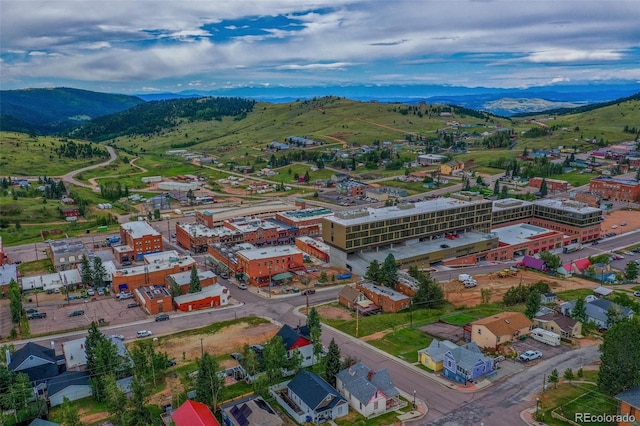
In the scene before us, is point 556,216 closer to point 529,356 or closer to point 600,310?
point 600,310

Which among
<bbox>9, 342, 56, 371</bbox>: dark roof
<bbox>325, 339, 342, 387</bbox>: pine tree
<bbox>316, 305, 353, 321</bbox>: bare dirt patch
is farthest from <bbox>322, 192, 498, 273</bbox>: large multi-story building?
<bbox>9, 342, 56, 371</bbox>: dark roof

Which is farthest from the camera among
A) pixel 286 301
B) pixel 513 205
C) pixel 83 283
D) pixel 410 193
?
pixel 410 193

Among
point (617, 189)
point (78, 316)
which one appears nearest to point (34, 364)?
point (78, 316)

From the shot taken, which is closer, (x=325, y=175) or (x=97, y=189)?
(x=97, y=189)

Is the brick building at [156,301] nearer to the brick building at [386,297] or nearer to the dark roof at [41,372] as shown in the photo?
the dark roof at [41,372]

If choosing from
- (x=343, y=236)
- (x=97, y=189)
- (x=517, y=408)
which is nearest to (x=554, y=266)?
(x=343, y=236)

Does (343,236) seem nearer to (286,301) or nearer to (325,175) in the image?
(286,301)

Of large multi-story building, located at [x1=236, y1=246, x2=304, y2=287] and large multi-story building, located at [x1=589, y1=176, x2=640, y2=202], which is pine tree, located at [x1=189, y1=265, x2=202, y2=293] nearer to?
large multi-story building, located at [x1=236, y1=246, x2=304, y2=287]
